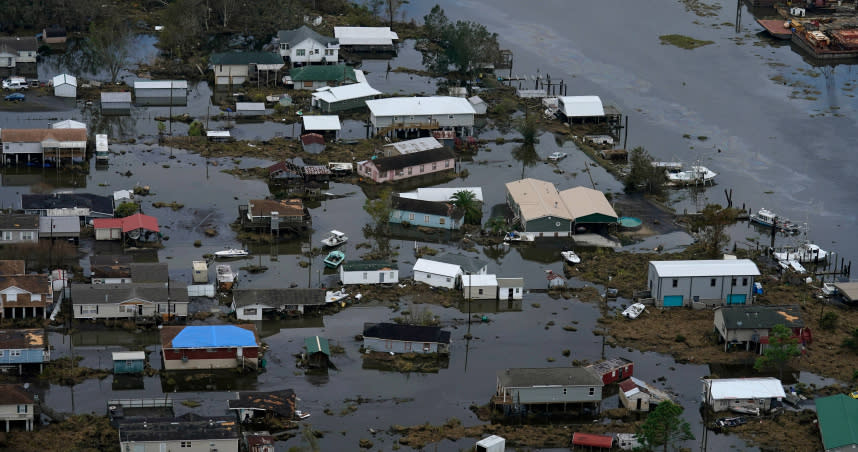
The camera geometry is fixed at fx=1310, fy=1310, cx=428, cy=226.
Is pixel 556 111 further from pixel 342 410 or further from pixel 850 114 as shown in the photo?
pixel 342 410

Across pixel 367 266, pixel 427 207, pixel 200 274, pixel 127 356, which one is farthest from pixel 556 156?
pixel 127 356

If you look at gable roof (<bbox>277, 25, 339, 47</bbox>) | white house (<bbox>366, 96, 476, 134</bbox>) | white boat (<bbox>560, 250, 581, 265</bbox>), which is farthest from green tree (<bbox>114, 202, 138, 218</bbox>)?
gable roof (<bbox>277, 25, 339, 47</bbox>)

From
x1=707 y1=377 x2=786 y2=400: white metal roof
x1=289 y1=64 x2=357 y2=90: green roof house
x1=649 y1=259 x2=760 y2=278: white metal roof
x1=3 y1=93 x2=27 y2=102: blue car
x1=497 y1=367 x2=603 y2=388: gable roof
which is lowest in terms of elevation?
x1=707 y1=377 x2=786 y2=400: white metal roof

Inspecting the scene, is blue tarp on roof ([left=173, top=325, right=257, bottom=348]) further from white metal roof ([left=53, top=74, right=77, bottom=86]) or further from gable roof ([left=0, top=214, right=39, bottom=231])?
white metal roof ([left=53, top=74, right=77, bottom=86])

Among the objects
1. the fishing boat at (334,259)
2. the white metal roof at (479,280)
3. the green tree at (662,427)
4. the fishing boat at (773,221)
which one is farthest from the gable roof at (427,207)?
the green tree at (662,427)

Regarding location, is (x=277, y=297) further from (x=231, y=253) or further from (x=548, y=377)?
(x=548, y=377)

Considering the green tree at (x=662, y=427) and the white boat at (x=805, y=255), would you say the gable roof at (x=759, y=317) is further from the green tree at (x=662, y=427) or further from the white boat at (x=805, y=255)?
the green tree at (x=662, y=427)
